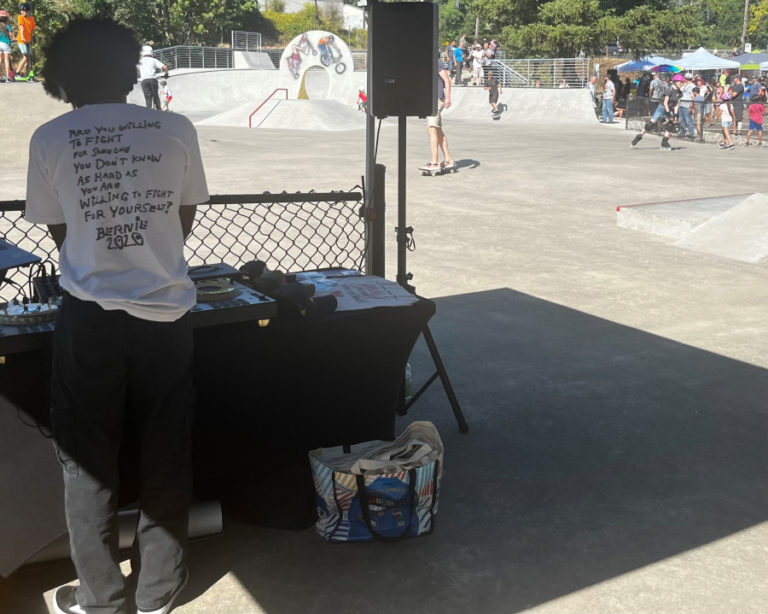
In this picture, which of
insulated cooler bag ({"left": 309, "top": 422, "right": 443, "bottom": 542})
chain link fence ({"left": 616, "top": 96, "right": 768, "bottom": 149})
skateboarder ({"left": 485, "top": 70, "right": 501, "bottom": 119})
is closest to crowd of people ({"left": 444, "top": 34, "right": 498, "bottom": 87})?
skateboarder ({"left": 485, "top": 70, "right": 501, "bottom": 119})

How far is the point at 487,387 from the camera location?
5.31 meters

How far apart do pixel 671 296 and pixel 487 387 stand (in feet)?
9.94

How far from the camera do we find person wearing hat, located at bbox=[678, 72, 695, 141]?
24000mm

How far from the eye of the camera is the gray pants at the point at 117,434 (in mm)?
2682

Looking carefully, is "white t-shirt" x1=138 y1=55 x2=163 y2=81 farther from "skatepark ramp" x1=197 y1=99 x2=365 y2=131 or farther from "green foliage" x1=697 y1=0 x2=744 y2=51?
"green foliage" x1=697 y1=0 x2=744 y2=51

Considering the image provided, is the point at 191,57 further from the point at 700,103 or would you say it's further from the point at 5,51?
the point at 700,103

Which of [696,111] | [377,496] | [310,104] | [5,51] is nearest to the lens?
[377,496]

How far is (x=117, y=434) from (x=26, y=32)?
807 inches

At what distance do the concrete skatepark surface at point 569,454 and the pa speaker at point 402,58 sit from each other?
1.76 m

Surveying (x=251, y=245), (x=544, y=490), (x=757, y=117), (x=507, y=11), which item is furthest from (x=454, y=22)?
(x=544, y=490)

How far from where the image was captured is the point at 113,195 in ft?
8.64

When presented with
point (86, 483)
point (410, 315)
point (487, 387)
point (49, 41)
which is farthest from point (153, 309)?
point (487, 387)

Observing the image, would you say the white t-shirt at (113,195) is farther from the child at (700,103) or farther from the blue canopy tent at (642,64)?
the blue canopy tent at (642,64)

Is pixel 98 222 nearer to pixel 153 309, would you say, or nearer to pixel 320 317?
pixel 153 309
